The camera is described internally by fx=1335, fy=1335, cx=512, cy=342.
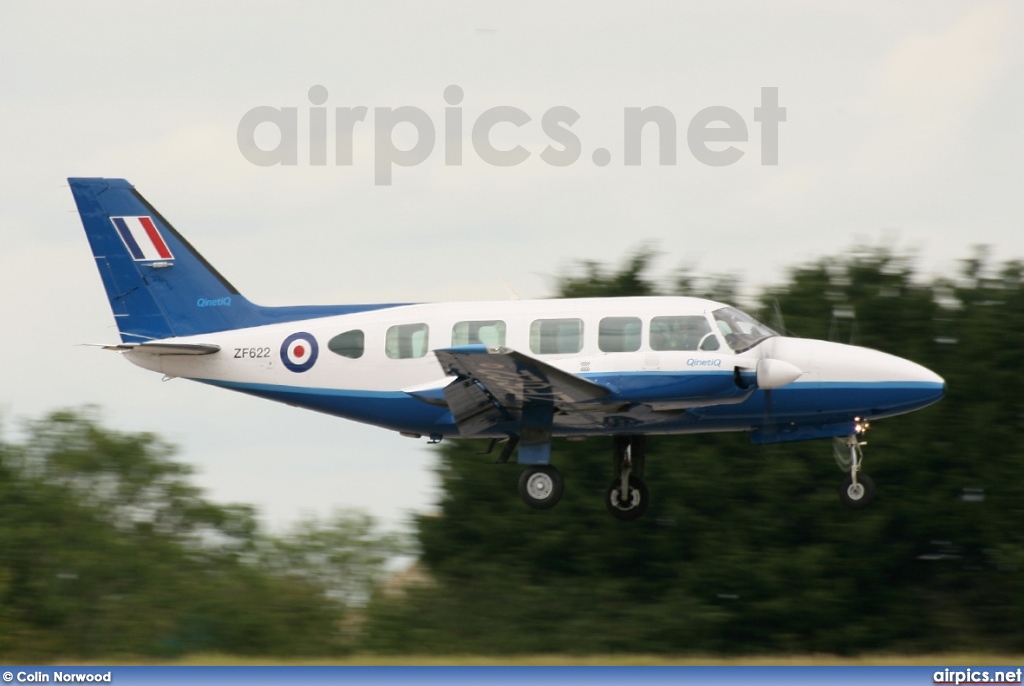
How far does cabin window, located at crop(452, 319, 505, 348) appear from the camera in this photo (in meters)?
15.6

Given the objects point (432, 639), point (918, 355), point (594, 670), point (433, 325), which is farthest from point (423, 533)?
point (594, 670)

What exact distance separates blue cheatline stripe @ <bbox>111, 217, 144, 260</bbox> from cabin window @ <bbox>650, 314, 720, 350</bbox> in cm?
721

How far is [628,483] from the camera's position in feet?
56.4

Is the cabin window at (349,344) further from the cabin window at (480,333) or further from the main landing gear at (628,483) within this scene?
the main landing gear at (628,483)

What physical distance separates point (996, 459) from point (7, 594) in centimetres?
1824

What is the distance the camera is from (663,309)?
1528 cm

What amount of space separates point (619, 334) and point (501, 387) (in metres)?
1.49

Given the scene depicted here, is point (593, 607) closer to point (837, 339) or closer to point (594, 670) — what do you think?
point (837, 339)

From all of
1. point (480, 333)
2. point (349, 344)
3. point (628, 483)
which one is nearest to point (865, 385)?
point (628, 483)

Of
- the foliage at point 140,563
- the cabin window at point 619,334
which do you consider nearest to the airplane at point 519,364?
the cabin window at point 619,334

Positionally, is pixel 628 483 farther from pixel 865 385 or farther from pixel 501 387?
pixel 865 385

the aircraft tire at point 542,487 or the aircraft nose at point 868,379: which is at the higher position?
the aircraft nose at point 868,379

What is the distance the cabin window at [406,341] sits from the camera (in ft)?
52.6

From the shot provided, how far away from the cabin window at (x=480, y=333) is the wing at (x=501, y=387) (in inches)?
22.0
